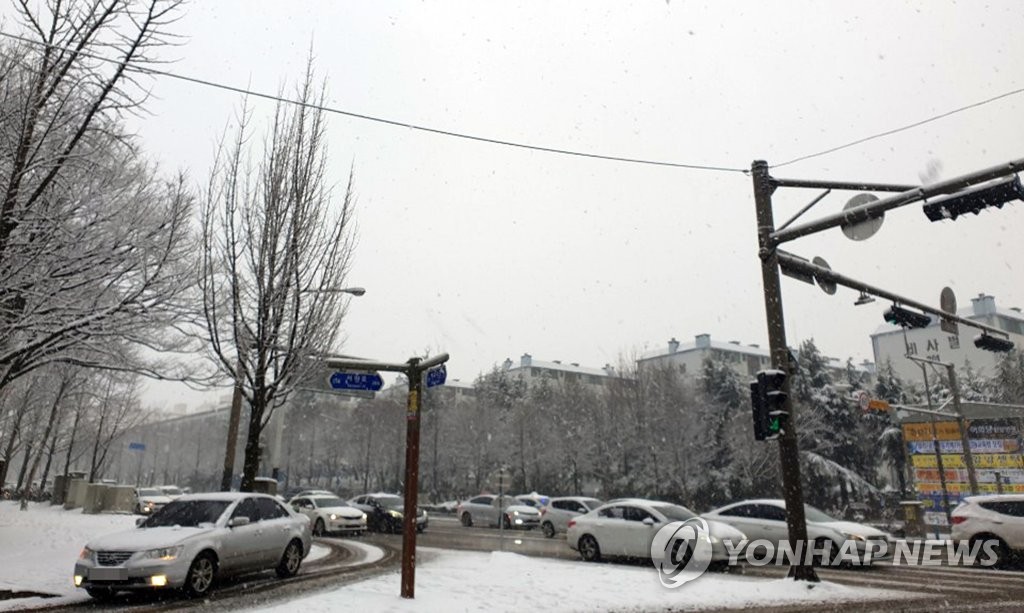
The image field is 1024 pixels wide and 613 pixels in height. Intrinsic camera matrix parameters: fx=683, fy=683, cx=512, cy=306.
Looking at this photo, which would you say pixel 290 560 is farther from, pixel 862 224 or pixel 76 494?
pixel 76 494

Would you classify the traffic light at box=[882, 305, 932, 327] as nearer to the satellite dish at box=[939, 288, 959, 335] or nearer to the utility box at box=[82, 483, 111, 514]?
the satellite dish at box=[939, 288, 959, 335]

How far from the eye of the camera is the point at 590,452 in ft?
154

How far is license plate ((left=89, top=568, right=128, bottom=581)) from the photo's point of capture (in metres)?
9.36

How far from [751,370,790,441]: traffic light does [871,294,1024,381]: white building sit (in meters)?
67.8

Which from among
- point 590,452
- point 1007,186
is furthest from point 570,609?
point 590,452

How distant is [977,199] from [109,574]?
40.3ft

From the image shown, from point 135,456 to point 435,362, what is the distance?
123 m

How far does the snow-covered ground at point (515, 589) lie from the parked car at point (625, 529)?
5.76 ft

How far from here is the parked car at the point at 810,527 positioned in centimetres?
1488

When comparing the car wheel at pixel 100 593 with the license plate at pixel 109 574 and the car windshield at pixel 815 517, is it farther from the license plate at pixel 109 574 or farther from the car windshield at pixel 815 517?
the car windshield at pixel 815 517

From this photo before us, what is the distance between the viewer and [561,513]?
84.7 ft

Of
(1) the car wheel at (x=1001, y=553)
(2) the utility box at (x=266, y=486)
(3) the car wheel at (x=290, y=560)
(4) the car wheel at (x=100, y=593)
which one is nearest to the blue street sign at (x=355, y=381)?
(3) the car wheel at (x=290, y=560)

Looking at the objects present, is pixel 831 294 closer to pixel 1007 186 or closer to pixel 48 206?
pixel 1007 186

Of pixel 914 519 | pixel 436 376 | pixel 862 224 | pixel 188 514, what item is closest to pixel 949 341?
pixel 914 519
